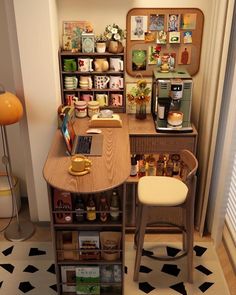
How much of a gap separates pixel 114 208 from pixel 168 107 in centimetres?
105

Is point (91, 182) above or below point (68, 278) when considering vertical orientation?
above

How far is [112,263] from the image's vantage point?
254 centimetres

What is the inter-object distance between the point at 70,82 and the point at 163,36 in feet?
2.85

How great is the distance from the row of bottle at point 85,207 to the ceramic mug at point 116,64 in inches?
47.1

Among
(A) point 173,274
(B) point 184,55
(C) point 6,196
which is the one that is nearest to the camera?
(A) point 173,274

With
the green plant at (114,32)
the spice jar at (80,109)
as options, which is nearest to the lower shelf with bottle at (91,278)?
the spice jar at (80,109)

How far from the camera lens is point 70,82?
10.5ft

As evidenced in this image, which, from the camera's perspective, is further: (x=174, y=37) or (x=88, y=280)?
(x=174, y=37)

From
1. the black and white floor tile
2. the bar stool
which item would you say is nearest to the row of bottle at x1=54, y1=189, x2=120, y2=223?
the bar stool

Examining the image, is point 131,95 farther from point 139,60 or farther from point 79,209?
point 79,209

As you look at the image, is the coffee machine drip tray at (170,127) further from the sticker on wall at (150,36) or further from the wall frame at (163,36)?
the sticker on wall at (150,36)

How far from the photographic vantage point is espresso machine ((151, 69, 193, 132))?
9.74 feet

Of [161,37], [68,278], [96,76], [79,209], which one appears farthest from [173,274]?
[161,37]

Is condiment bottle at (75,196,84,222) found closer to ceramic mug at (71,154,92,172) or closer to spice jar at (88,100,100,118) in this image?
ceramic mug at (71,154,92,172)
